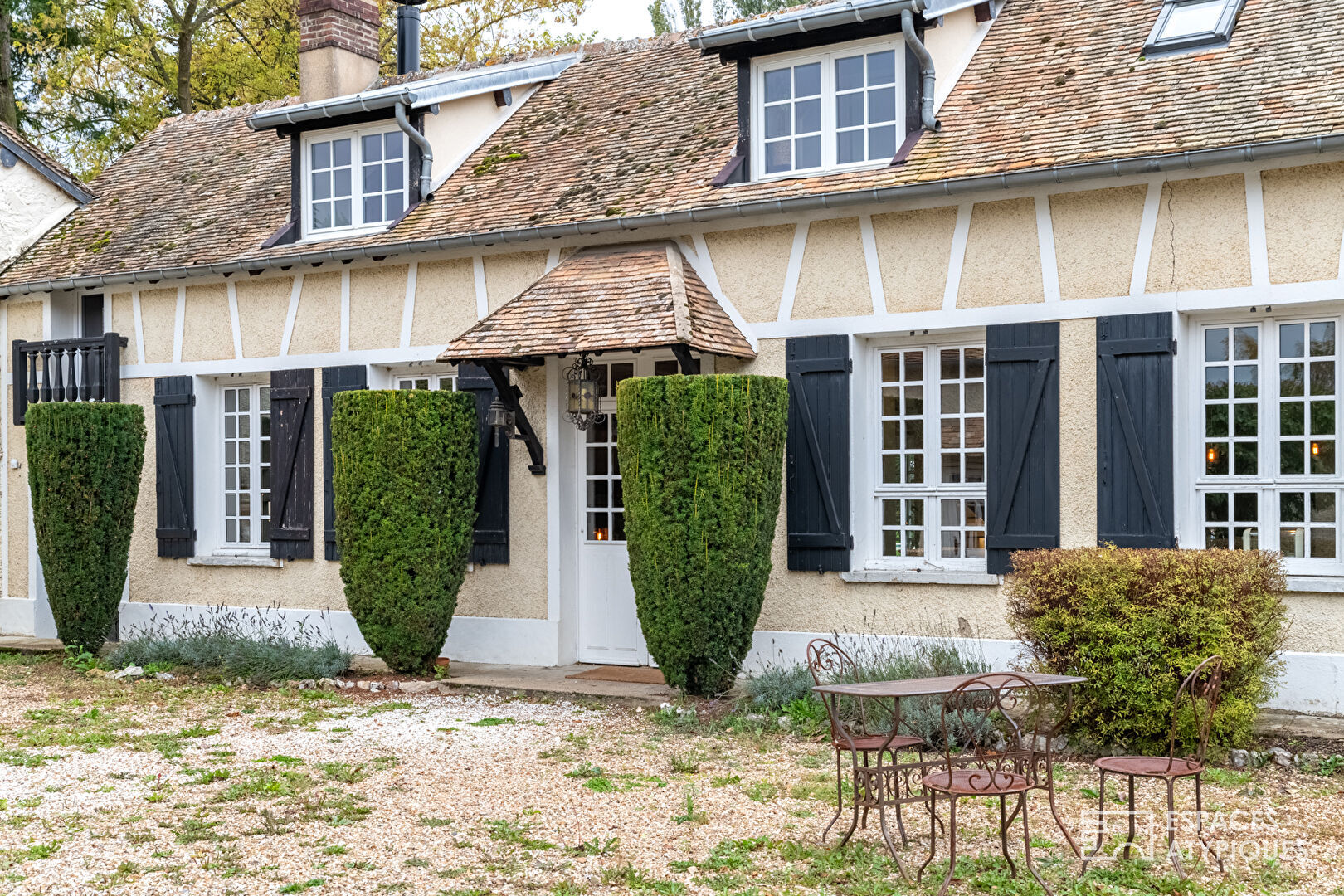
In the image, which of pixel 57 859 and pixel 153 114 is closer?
pixel 57 859

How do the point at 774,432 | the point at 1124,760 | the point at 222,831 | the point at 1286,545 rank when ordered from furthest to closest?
the point at 774,432
the point at 1286,545
the point at 222,831
the point at 1124,760

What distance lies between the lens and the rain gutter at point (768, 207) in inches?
314

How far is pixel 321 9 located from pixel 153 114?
385 inches

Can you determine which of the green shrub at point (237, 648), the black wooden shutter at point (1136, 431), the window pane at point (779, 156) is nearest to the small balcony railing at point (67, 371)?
the green shrub at point (237, 648)

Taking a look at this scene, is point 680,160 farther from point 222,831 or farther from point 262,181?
point 222,831

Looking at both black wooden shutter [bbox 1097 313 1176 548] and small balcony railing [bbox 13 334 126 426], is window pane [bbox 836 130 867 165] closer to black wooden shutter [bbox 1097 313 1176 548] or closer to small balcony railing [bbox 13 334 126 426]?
black wooden shutter [bbox 1097 313 1176 548]

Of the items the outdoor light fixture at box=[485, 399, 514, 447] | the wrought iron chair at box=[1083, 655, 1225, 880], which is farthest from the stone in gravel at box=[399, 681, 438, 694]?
the wrought iron chair at box=[1083, 655, 1225, 880]

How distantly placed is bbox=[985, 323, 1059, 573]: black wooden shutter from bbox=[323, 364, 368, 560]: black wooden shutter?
5446 mm

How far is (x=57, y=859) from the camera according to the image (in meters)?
5.63

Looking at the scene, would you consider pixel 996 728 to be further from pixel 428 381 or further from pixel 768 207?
pixel 428 381

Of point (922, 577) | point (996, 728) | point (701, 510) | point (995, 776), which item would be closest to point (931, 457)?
point (922, 577)

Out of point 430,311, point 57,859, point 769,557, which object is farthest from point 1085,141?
point 57,859

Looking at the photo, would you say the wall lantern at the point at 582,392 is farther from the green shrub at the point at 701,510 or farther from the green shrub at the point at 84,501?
the green shrub at the point at 84,501

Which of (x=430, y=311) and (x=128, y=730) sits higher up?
(x=430, y=311)
